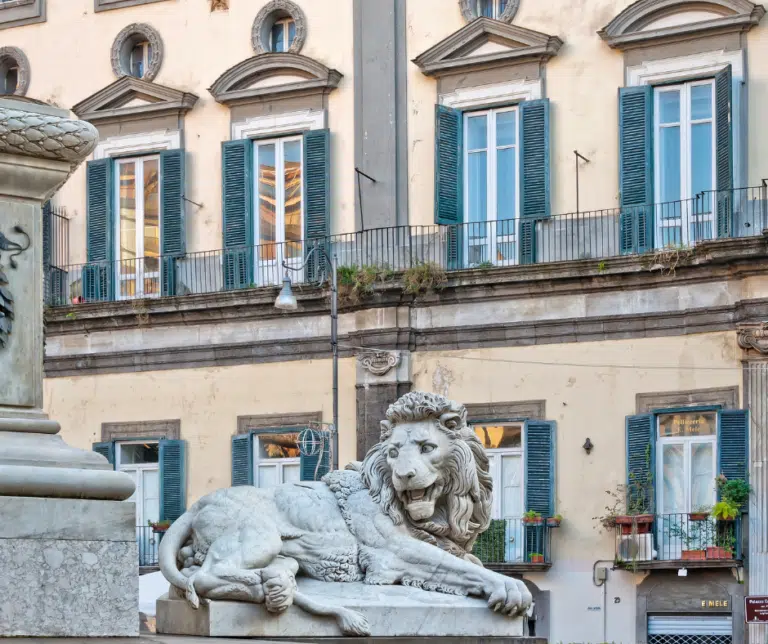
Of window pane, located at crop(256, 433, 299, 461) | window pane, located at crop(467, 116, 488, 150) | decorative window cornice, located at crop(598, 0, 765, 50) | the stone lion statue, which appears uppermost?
decorative window cornice, located at crop(598, 0, 765, 50)

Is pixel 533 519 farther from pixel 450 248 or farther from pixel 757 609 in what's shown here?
pixel 450 248

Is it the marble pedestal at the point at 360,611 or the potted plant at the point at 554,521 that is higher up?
the marble pedestal at the point at 360,611

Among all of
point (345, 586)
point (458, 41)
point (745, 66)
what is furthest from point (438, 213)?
point (345, 586)

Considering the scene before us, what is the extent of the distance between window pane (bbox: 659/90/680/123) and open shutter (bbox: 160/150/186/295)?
25.4 feet

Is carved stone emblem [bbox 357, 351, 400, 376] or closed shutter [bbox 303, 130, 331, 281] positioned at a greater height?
closed shutter [bbox 303, 130, 331, 281]

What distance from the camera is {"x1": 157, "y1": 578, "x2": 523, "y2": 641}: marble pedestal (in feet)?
22.1

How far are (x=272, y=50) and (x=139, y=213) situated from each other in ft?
10.7

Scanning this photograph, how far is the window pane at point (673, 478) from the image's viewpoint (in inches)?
1102

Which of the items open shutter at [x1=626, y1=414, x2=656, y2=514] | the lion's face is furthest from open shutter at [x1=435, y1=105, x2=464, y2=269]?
the lion's face

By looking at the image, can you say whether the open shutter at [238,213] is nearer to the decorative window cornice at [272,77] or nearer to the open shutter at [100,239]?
the decorative window cornice at [272,77]

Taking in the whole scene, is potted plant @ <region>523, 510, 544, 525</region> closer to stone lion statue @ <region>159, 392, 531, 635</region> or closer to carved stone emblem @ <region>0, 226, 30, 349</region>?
stone lion statue @ <region>159, 392, 531, 635</region>

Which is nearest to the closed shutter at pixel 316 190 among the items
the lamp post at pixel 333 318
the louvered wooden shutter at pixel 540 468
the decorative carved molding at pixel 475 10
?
the lamp post at pixel 333 318

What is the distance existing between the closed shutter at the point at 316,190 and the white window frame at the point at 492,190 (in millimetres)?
2131

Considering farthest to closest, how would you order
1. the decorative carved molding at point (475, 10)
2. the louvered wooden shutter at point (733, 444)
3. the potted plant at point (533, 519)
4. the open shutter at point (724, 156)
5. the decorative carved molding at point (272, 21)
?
the decorative carved molding at point (272, 21)
the decorative carved molding at point (475, 10)
the potted plant at point (533, 519)
the open shutter at point (724, 156)
the louvered wooden shutter at point (733, 444)
